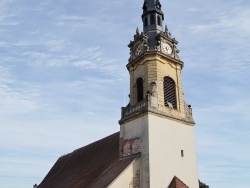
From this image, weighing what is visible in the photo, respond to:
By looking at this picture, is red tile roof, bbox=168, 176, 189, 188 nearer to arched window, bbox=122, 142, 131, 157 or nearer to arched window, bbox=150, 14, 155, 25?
arched window, bbox=122, 142, 131, 157

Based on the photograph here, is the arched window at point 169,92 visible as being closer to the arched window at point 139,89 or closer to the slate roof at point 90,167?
the arched window at point 139,89

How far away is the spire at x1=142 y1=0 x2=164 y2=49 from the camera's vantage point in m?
21.6

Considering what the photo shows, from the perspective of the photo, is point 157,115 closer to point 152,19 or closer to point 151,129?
point 151,129

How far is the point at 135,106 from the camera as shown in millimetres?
19359

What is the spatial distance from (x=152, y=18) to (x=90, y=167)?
35.9 feet

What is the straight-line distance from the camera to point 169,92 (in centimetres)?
1991

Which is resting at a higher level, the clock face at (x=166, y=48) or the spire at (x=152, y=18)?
the spire at (x=152, y=18)

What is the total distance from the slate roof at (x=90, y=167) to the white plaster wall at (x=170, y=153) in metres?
1.31

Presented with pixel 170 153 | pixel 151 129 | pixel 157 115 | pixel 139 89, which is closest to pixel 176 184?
pixel 170 153

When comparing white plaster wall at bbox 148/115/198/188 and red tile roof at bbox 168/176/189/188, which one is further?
white plaster wall at bbox 148/115/198/188

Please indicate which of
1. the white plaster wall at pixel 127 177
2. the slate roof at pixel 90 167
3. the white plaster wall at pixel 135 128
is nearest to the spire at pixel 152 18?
the white plaster wall at pixel 135 128

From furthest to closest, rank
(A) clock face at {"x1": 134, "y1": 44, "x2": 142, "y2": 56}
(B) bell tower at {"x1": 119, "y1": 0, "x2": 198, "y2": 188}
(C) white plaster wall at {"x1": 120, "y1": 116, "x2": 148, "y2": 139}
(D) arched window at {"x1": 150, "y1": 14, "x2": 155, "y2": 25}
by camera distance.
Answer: (D) arched window at {"x1": 150, "y1": 14, "x2": 155, "y2": 25} → (A) clock face at {"x1": 134, "y1": 44, "x2": 142, "y2": 56} → (C) white plaster wall at {"x1": 120, "y1": 116, "x2": 148, "y2": 139} → (B) bell tower at {"x1": 119, "y1": 0, "x2": 198, "y2": 188}

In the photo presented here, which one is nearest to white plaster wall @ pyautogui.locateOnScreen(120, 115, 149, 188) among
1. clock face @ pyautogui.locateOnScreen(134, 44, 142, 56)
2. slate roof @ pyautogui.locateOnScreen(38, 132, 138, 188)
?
slate roof @ pyautogui.locateOnScreen(38, 132, 138, 188)

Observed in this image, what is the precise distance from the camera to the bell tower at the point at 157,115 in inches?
687
